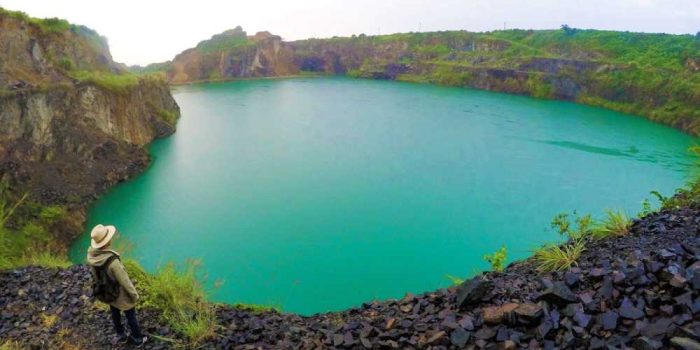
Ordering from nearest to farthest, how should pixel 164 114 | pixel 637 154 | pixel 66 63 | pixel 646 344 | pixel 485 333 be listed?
1. pixel 646 344
2. pixel 485 333
3. pixel 66 63
4. pixel 637 154
5. pixel 164 114

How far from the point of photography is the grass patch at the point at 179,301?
5.96m

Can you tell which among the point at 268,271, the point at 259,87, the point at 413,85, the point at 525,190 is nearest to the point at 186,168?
the point at 268,271

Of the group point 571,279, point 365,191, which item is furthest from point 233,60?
point 571,279

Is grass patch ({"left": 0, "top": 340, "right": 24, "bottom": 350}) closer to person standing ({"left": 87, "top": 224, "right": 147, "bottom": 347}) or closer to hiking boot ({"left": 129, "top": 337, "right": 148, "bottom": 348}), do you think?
person standing ({"left": 87, "top": 224, "right": 147, "bottom": 347})

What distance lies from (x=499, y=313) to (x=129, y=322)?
442 centimetres

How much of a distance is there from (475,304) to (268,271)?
9283 mm

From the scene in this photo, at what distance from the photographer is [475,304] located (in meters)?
5.61

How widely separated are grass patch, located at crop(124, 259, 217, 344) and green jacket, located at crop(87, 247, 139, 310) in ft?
2.64

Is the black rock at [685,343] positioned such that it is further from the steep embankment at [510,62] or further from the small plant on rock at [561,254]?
the steep embankment at [510,62]

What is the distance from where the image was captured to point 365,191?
21.1 metres

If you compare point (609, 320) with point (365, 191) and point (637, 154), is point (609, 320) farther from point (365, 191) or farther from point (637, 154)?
point (637, 154)

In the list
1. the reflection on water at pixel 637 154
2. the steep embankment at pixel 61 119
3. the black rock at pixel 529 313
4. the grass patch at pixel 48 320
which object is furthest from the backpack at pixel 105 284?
the reflection on water at pixel 637 154

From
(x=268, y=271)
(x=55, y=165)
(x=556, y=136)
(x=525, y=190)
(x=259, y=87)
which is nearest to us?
(x=268, y=271)

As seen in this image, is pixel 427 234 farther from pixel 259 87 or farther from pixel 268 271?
pixel 259 87
